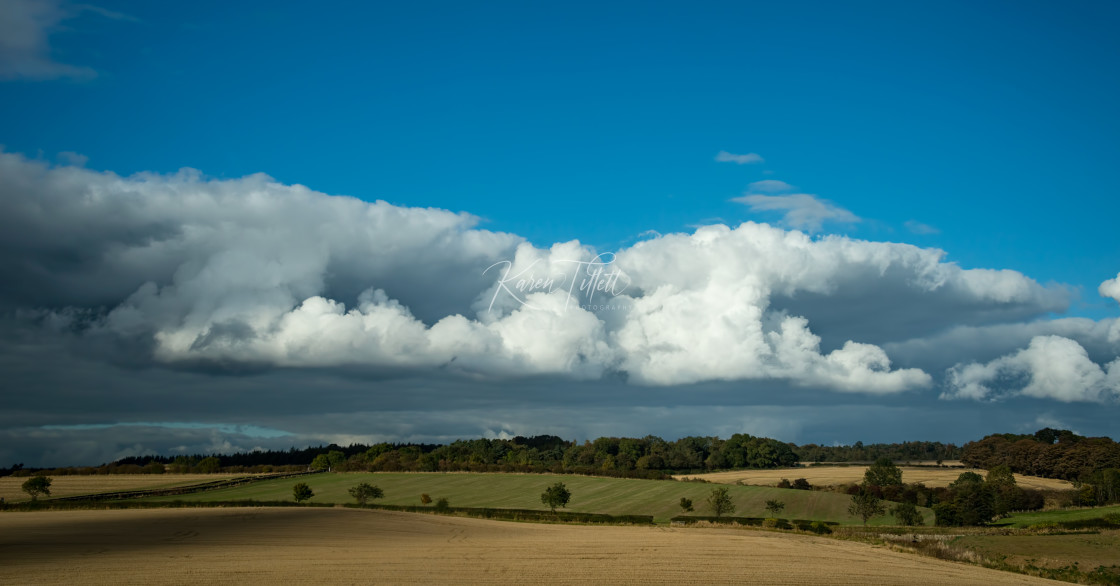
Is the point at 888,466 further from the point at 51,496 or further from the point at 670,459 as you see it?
the point at 51,496

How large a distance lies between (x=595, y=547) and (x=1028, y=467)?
140275 millimetres

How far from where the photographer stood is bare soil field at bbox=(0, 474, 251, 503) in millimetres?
119250

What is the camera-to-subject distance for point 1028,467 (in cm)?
15762

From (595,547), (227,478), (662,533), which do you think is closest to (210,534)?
(595,547)

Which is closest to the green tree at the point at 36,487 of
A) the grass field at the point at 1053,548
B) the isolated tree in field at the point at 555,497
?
the isolated tree in field at the point at 555,497

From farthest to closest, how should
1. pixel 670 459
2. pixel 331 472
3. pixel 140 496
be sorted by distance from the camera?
1. pixel 670 459
2. pixel 331 472
3. pixel 140 496

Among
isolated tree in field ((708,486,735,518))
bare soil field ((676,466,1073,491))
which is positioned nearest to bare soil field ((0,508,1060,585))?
isolated tree in field ((708,486,735,518))

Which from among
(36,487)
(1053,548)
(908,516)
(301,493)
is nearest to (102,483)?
(36,487)

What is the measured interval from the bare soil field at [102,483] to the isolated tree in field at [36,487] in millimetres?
1202

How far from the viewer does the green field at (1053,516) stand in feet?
291

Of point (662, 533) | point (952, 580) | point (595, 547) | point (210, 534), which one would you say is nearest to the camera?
point (952, 580)

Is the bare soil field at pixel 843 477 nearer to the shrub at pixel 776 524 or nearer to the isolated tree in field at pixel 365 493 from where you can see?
the shrub at pixel 776 524

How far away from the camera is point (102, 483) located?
12900 centimetres

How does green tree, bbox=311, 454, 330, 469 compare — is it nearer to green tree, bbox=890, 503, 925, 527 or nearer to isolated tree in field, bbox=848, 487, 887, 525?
isolated tree in field, bbox=848, 487, 887, 525
